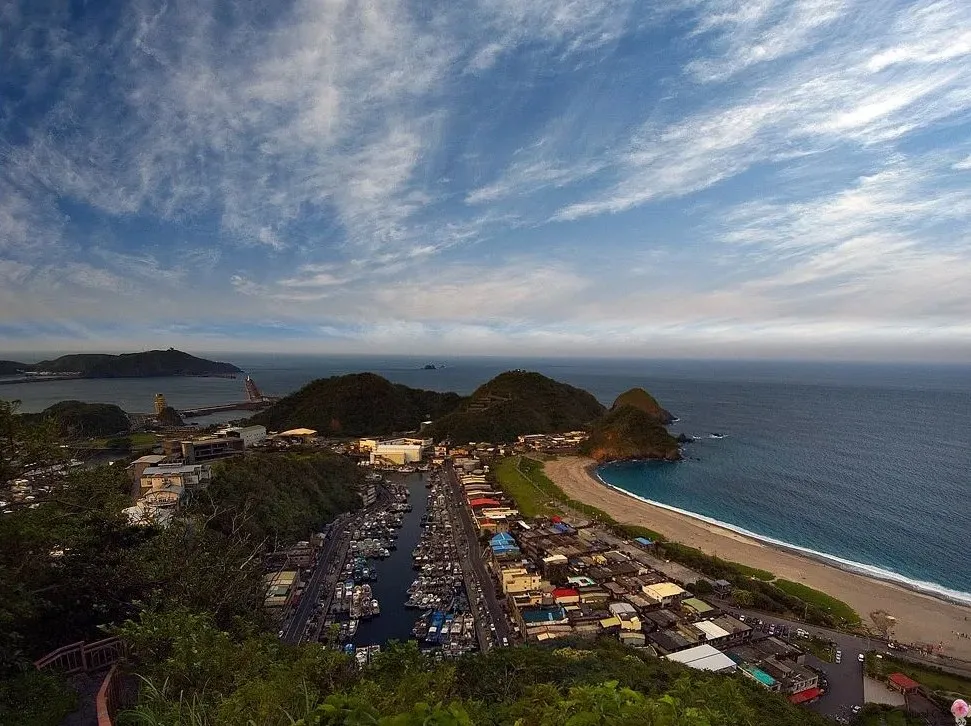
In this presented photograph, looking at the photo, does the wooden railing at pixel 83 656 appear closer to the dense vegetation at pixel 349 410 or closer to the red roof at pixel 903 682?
the red roof at pixel 903 682

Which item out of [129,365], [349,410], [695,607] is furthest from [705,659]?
[129,365]

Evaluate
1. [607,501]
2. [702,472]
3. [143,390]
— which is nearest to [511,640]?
[607,501]

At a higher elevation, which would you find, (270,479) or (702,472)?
(270,479)

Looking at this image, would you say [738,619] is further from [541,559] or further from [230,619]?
[230,619]

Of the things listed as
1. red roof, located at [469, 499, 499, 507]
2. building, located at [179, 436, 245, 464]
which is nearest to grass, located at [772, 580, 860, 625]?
red roof, located at [469, 499, 499, 507]

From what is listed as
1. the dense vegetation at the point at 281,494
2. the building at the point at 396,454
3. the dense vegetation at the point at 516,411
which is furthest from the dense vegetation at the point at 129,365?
the dense vegetation at the point at 281,494

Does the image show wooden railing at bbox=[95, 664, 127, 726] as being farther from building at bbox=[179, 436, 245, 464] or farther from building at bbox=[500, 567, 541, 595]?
building at bbox=[179, 436, 245, 464]
